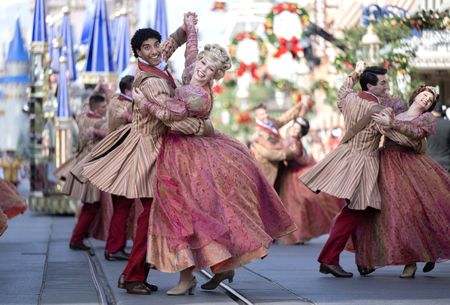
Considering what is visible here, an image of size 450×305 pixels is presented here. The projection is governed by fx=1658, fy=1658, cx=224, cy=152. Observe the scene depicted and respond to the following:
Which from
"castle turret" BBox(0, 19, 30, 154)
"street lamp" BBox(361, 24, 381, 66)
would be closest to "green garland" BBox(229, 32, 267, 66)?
"street lamp" BBox(361, 24, 381, 66)

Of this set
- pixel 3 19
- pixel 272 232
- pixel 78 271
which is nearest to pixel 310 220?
pixel 78 271

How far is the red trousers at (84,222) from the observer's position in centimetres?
1856

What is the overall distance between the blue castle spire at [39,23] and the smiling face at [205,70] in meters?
15.5

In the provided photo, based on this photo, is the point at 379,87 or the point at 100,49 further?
the point at 100,49

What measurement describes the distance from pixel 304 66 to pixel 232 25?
8032 centimetres

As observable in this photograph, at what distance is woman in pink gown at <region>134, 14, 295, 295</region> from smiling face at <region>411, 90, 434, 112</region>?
2.56 metres

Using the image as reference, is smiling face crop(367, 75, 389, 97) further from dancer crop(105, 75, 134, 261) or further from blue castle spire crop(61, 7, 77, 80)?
blue castle spire crop(61, 7, 77, 80)

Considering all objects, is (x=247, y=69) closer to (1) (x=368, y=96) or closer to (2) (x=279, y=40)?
(2) (x=279, y=40)

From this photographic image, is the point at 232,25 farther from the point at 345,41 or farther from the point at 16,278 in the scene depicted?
the point at 16,278

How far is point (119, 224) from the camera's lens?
16078mm

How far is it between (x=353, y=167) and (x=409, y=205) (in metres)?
0.61

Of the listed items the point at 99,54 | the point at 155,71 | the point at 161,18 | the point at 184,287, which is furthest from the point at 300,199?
the point at 99,54

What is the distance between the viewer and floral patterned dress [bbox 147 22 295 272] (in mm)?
11727

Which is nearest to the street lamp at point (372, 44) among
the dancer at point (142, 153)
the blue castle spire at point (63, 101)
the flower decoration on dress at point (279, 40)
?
the flower decoration on dress at point (279, 40)
